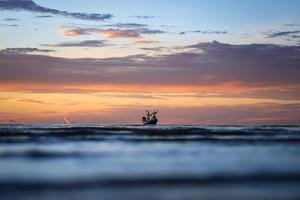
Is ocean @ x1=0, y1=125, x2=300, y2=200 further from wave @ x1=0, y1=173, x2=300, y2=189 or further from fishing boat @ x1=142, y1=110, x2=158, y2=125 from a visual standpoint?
fishing boat @ x1=142, y1=110, x2=158, y2=125

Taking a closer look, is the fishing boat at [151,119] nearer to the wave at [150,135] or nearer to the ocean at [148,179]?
the wave at [150,135]

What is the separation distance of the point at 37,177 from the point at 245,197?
7294 mm

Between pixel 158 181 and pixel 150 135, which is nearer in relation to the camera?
pixel 158 181

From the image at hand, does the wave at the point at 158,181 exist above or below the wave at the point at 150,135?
below

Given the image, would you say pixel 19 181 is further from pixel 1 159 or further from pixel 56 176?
pixel 1 159

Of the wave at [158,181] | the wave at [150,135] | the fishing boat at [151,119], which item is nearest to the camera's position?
the wave at [158,181]

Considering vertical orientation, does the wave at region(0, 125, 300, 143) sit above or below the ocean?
above

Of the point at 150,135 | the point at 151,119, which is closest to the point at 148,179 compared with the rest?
the point at 150,135

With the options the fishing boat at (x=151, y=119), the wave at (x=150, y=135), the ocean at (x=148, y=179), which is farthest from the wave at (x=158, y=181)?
the fishing boat at (x=151, y=119)

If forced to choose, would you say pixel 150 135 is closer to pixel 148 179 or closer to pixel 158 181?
pixel 148 179

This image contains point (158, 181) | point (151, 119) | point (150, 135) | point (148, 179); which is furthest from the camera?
point (151, 119)

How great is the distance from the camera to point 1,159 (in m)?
21.6

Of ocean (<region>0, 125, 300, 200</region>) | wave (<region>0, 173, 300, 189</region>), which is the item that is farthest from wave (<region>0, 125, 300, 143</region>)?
wave (<region>0, 173, 300, 189</region>)

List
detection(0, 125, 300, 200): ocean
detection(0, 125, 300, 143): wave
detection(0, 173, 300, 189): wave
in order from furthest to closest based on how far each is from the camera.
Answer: detection(0, 125, 300, 143): wave, detection(0, 173, 300, 189): wave, detection(0, 125, 300, 200): ocean
